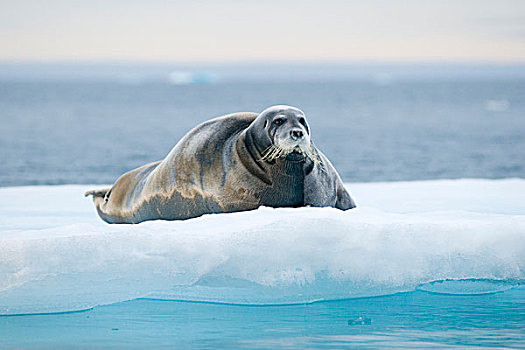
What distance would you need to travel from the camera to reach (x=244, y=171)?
19.0ft

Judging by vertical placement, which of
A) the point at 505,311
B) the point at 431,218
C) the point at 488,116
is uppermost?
the point at 431,218

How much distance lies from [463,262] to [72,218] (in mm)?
3153

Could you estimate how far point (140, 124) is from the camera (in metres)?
47.9

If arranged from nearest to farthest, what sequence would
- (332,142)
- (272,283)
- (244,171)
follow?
(272,283) < (244,171) < (332,142)

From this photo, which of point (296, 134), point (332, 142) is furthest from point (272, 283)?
point (332, 142)

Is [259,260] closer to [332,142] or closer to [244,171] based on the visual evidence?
[244,171]

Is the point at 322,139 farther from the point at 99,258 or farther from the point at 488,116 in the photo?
the point at 99,258

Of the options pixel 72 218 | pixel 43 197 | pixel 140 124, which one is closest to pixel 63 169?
pixel 43 197

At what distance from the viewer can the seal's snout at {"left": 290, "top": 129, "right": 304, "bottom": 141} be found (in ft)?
17.7

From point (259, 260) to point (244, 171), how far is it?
1.24 m

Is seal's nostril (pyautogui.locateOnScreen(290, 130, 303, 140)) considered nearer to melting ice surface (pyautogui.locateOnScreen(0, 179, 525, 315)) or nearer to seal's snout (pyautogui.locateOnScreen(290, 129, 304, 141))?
seal's snout (pyautogui.locateOnScreen(290, 129, 304, 141))

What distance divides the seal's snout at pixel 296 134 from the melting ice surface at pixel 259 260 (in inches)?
19.0

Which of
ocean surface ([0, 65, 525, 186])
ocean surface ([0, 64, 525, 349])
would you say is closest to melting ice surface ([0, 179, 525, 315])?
ocean surface ([0, 64, 525, 349])

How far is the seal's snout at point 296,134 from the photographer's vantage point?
17.7ft
